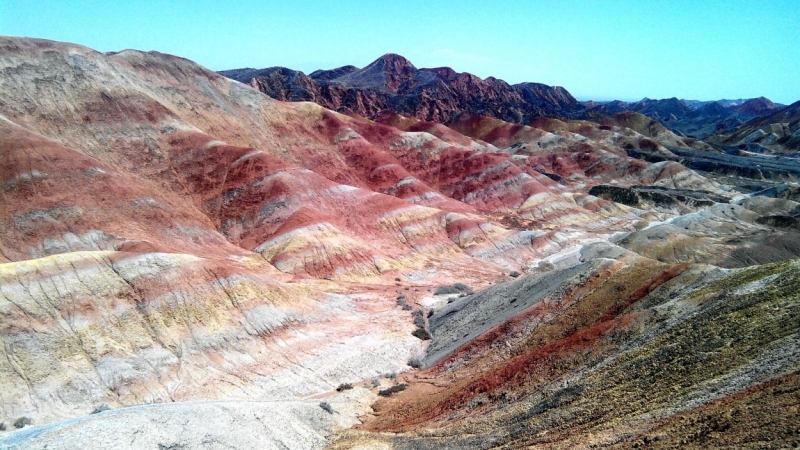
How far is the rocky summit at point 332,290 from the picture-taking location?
67.4ft

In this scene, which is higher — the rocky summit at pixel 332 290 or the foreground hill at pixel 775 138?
the foreground hill at pixel 775 138

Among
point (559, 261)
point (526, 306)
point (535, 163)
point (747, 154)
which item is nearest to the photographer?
point (526, 306)

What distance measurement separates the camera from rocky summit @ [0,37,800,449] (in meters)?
A: 20.5

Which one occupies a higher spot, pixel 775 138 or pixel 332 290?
pixel 775 138

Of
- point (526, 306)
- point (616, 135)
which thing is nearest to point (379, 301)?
point (526, 306)

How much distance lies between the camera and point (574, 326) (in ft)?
102

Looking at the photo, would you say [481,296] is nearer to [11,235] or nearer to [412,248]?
[412,248]

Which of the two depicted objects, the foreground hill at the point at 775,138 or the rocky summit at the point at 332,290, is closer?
the rocky summit at the point at 332,290

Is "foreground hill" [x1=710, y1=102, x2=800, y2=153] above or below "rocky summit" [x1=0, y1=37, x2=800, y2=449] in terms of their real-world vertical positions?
above

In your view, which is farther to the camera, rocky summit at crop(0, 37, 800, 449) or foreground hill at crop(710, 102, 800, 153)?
foreground hill at crop(710, 102, 800, 153)

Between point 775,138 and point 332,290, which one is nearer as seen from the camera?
point 332,290

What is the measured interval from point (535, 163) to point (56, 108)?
114 m

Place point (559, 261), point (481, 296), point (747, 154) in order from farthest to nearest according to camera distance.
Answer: point (747, 154), point (559, 261), point (481, 296)

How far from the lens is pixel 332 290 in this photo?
52938 mm
